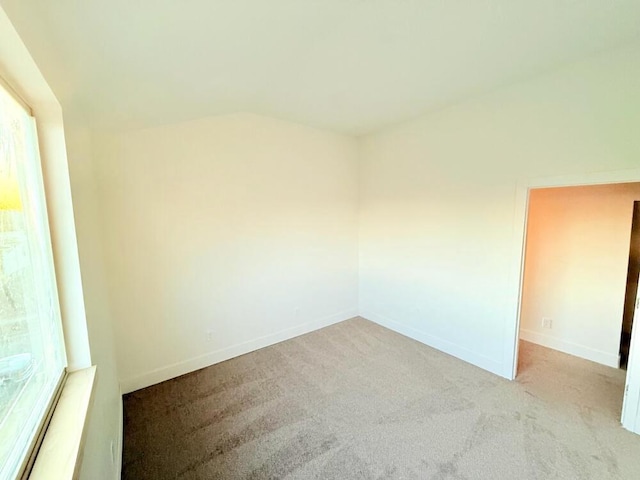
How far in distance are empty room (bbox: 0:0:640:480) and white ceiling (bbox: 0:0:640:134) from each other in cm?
2

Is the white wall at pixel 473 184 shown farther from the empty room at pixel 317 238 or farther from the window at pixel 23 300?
the window at pixel 23 300

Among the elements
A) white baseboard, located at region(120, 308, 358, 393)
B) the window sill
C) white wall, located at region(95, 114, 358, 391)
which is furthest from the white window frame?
white baseboard, located at region(120, 308, 358, 393)

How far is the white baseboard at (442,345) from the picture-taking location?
2979mm

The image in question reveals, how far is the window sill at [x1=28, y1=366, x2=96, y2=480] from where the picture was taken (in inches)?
35.4

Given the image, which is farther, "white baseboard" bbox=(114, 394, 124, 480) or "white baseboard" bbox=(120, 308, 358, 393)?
"white baseboard" bbox=(120, 308, 358, 393)

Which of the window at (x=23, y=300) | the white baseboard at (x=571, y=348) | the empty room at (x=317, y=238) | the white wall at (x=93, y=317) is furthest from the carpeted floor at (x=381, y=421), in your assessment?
the window at (x=23, y=300)

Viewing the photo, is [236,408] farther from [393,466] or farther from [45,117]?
[45,117]

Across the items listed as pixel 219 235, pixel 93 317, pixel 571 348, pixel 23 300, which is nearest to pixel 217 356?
pixel 219 235

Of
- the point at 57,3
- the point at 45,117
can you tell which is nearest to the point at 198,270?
the point at 45,117

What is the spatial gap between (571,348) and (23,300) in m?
4.77

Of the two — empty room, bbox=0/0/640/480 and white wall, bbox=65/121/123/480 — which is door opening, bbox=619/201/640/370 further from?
white wall, bbox=65/121/123/480

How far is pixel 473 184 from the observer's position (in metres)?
3.04

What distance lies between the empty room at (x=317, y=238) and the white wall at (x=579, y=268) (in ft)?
0.07

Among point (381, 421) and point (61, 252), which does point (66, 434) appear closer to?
point (61, 252)
